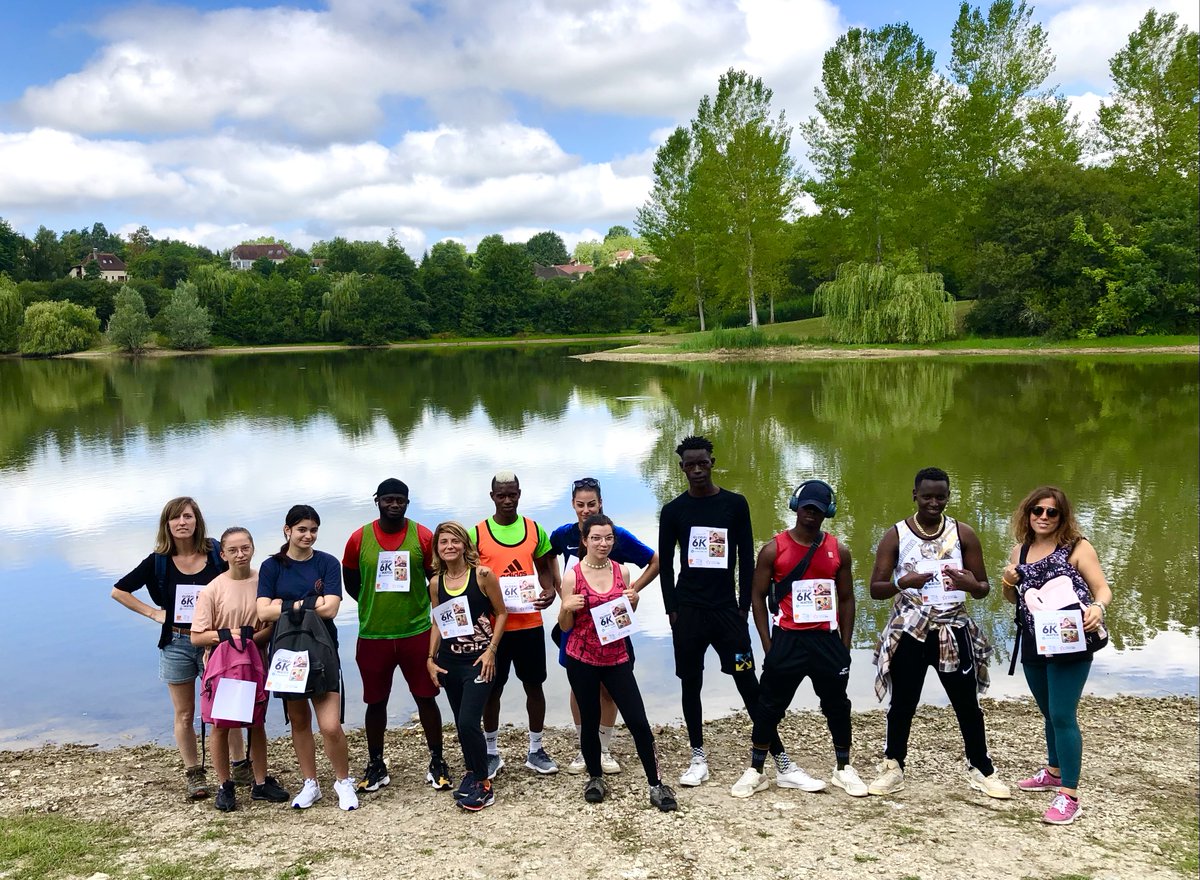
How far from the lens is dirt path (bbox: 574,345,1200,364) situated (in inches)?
1638

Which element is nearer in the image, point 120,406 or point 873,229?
point 120,406

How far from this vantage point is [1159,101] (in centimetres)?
4706

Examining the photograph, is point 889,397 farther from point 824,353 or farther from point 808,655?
point 808,655

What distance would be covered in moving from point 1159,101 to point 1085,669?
52682 mm

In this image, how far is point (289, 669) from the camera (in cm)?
479

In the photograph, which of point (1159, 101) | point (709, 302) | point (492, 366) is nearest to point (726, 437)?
point (492, 366)

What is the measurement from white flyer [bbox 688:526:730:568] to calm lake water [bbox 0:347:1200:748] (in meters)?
2.19

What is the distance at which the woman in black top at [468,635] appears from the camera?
498 centimetres

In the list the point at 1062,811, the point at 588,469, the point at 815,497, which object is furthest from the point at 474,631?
the point at 588,469

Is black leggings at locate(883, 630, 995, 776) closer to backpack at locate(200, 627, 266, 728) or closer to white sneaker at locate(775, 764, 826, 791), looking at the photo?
white sneaker at locate(775, 764, 826, 791)

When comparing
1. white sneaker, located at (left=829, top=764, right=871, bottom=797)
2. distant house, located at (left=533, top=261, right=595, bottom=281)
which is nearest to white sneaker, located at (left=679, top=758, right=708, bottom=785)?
white sneaker, located at (left=829, top=764, right=871, bottom=797)

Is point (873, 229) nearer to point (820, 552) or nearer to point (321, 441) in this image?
point (321, 441)

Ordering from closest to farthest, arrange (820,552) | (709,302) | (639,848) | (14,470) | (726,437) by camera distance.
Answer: (639,848)
(820,552)
(14,470)
(726,437)
(709,302)

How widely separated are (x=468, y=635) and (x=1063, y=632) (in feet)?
9.80
